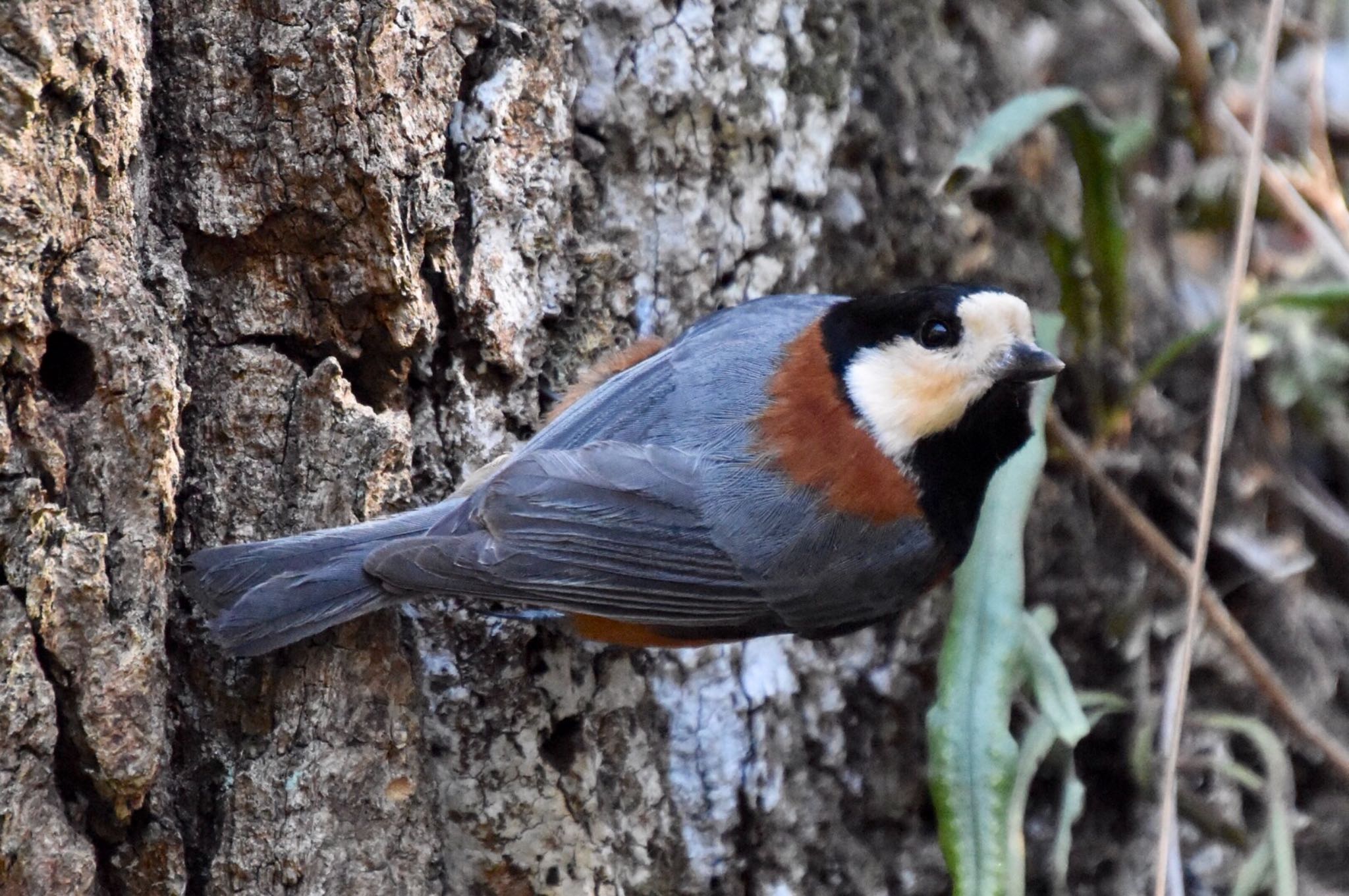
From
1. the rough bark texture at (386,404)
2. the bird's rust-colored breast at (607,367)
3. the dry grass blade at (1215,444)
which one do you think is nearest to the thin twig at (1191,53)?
the dry grass blade at (1215,444)

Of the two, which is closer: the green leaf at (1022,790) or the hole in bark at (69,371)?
the hole in bark at (69,371)

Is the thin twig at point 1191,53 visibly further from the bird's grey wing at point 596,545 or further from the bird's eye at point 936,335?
the bird's grey wing at point 596,545

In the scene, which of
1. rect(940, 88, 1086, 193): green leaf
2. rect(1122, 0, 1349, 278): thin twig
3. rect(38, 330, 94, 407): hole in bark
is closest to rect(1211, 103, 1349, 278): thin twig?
rect(1122, 0, 1349, 278): thin twig

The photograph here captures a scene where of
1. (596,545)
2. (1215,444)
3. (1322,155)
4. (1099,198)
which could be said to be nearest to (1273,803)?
(1215,444)

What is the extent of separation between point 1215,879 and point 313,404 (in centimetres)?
188

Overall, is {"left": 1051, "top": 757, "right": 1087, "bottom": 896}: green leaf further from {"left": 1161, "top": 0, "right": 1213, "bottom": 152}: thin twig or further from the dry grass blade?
{"left": 1161, "top": 0, "right": 1213, "bottom": 152}: thin twig

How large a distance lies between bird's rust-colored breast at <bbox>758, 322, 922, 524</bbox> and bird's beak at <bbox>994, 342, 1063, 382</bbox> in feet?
0.75

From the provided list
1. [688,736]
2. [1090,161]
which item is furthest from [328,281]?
[1090,161]

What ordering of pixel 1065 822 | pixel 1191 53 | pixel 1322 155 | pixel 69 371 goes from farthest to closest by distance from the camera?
1. pixel 1322 155
2. pixel 1191 53
3. pixel 1065 822
4. pixel 69 371

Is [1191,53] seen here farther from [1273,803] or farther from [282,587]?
[282,587]

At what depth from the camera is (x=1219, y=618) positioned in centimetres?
255

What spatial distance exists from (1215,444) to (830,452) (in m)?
0.71

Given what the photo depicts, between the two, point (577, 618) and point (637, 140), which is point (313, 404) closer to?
point (577, 618)

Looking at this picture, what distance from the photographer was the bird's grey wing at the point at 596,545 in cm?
182
